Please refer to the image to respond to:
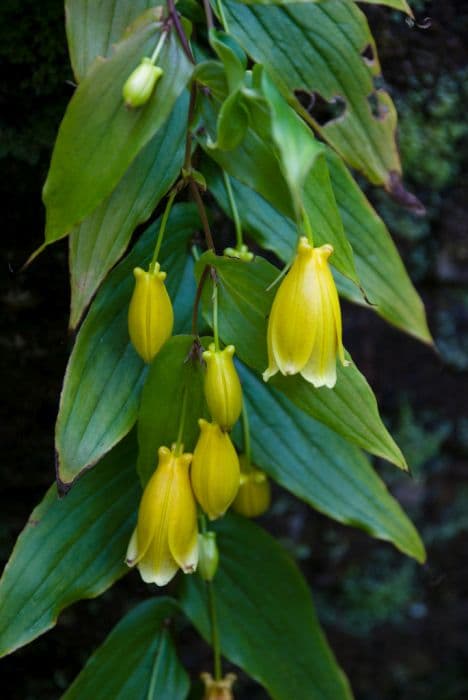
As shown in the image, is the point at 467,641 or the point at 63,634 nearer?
the point at 63,634

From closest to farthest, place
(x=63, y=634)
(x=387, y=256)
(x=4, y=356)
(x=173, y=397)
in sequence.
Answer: (x=173, y=397) → (x=387, y=256) → (x=4, y=356) → (x=63, y=634)

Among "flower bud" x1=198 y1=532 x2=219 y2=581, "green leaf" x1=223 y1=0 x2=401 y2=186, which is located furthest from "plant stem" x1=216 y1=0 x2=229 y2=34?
"flower bud" x1=198 y1=532 x2=219 y2=581

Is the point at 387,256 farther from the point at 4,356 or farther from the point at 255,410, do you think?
the point at 4,356

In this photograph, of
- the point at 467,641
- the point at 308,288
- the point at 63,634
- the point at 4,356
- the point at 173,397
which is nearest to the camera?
the point at 308,288

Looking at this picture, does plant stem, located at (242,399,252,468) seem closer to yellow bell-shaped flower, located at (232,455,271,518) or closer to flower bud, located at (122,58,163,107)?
yellow bell-shaped flower, located at (232,455,271,518)

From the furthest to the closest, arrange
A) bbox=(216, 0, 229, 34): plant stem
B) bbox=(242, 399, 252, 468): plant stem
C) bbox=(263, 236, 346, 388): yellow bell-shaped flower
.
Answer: bbox=(242, 399, 252, 468): plant stem → bbox=(216, 0, 229, 34): plant stem → bbox=(263, 236, 346, 388): yellow bell-shaped flower

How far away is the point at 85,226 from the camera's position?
0.65 meters

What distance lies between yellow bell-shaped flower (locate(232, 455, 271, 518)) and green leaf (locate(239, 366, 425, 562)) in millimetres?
12

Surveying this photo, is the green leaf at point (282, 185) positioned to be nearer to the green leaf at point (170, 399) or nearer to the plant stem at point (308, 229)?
the plant stem at point (308, 229)

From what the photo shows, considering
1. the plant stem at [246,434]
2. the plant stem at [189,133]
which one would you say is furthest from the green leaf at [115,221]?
the plant stem at [246,434]

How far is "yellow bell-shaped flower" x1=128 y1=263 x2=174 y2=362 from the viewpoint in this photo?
2.13 ft

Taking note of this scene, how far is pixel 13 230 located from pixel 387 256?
38cm

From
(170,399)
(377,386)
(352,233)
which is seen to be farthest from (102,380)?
Answer: (377,386)

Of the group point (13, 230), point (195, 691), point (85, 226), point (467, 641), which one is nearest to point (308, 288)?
point (85, 226)
